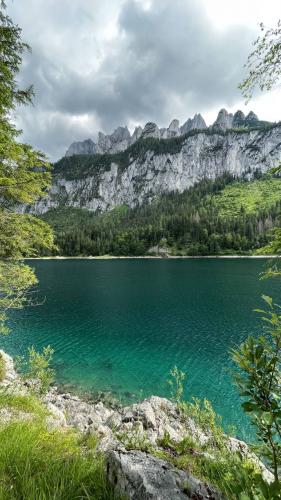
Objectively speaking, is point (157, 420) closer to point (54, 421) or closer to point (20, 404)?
point (54, 421)

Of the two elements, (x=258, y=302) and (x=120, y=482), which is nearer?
(x=120, y=482)

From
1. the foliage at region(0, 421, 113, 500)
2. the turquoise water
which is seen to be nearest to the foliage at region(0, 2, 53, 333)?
the foliage at region(0, 421, 113, 500)

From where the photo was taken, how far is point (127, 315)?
42.7 metres

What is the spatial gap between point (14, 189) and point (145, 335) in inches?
1036

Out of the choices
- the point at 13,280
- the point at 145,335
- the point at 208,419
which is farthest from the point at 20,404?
the point at 145,335

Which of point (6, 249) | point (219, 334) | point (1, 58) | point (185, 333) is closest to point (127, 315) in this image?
point (185, 333)

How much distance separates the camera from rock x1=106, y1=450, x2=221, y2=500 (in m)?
3.57

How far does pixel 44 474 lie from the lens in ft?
12.7

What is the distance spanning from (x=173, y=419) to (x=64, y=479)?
12.4 meters

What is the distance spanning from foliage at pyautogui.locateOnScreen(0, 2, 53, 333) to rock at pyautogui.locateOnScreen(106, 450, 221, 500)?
8.82 metres

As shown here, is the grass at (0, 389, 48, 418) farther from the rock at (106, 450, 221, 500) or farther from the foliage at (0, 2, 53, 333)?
the rock at (106, 450, 221, 500)

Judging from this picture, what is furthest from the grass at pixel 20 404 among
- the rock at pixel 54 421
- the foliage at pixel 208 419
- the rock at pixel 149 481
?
the rock at pixel 149 481

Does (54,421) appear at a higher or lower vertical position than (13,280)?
lower

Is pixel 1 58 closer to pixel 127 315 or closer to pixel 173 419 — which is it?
pixel 173 419
